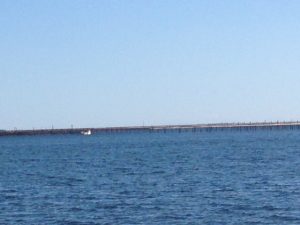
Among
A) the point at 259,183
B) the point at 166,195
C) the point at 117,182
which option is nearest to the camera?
the point at 166,195

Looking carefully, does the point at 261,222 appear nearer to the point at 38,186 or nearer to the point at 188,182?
the point at 188,182

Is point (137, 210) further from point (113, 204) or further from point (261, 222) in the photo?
point (261, 222)

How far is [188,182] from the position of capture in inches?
1918

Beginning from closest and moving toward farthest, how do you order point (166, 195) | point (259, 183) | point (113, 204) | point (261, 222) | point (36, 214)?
point (261, 222) < point (36, 214) < point (113, 204) < point (166, 195) < point (259, 183)

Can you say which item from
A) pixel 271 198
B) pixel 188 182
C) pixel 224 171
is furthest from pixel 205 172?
pixel 271 198

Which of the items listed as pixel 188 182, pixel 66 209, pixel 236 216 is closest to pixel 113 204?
pixel 66 209

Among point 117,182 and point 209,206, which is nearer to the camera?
point 209,206

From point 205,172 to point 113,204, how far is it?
2017 centimetres

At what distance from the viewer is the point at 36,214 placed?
34938 millimetres

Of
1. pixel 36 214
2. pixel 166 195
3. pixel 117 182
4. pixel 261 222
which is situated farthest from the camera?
pixel 117 182

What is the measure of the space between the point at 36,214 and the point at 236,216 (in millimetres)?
9065

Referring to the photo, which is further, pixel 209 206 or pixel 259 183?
pixel 259 183

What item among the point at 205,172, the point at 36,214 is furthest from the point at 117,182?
the point at 36,214

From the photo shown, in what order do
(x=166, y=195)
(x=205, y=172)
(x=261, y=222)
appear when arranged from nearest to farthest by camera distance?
(x=261, y=222) < (x=166, y=195) < (x=205, y=172)
